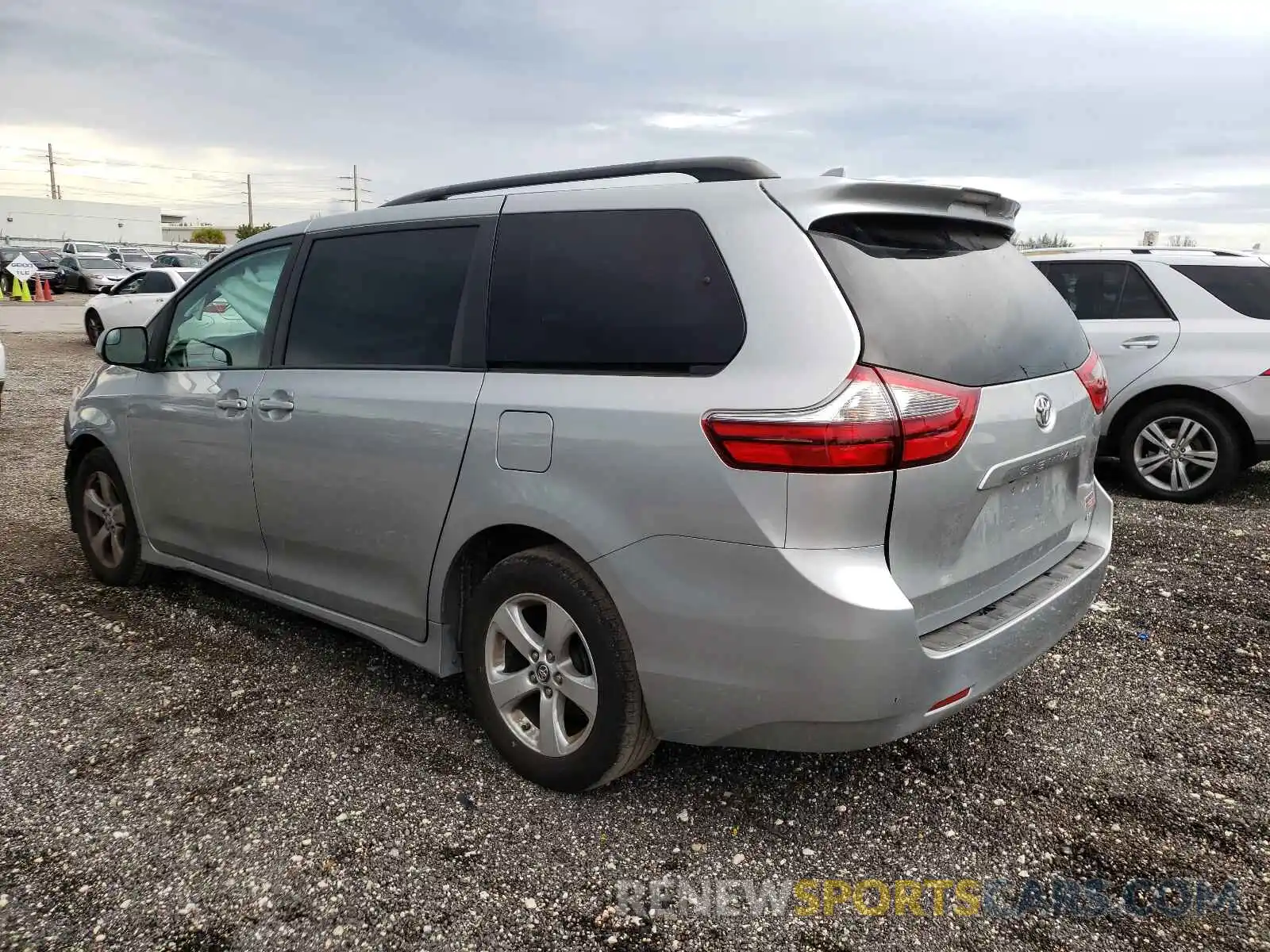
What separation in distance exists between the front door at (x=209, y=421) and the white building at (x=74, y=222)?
87540 mm

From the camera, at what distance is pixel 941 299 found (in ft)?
8.18

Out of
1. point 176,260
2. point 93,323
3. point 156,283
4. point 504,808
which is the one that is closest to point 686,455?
point 504,808

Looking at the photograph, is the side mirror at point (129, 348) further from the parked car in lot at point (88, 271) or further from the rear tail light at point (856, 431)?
the parked car in lot at point (88, 271)

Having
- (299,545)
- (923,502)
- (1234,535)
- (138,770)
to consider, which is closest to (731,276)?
(923,502)

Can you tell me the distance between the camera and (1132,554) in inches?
205

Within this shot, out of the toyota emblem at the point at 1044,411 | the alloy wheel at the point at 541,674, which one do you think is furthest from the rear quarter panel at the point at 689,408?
the toyota emblem at the point at 1044,411

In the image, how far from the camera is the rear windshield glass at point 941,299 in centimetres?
233

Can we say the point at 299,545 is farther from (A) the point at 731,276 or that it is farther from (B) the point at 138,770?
(A) the point at 731,276

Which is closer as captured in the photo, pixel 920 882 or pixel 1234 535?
pixel 920 882

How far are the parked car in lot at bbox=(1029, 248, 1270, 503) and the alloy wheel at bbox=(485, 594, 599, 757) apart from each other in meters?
5.00

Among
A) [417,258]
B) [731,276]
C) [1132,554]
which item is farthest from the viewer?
[1132,554]

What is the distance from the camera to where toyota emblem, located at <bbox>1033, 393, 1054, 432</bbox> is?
8.59ft

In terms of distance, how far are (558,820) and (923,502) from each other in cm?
140

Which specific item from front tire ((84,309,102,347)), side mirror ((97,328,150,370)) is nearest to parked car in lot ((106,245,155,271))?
front tire ((84,309,102,347))
